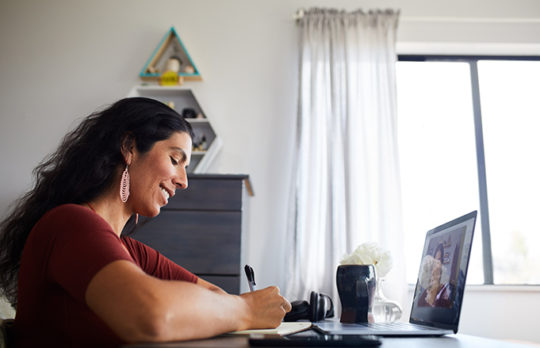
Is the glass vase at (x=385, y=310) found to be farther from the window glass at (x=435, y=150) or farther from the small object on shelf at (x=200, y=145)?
the small object on shelf at (x=200, y=145)

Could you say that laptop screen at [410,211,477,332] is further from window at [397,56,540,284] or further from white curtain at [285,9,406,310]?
window at [397,56,540,284]

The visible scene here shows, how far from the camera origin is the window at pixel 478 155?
10.4ft

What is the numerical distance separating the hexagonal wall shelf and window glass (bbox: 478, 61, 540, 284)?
1.84 metres

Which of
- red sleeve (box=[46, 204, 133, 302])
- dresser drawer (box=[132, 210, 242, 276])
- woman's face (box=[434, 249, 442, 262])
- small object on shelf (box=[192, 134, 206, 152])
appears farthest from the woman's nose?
Result: small object on shelf (box=[192, 134, 206, 152])

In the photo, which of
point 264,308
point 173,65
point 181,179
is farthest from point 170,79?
point 264,308

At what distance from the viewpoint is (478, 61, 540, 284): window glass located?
10.3ft

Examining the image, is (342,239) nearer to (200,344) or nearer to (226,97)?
(226,97)

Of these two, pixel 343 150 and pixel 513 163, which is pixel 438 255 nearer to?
pixel 343 150

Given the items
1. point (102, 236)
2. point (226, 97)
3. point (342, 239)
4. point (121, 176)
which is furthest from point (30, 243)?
point (226, 97)

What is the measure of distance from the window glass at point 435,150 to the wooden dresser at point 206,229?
1.34 metres

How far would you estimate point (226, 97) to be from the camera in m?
3.12

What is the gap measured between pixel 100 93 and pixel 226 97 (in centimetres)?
82

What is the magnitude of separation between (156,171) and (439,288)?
76cm

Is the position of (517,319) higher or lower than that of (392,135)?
lower
